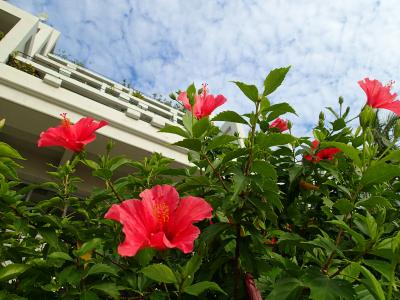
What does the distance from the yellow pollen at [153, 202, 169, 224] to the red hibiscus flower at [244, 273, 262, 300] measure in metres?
0.28

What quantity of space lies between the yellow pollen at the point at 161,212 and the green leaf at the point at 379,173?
53cm

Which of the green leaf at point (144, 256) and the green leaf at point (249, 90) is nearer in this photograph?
the green leaf at point (144, 256)

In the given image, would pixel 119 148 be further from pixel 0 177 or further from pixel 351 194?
pixel 351 194

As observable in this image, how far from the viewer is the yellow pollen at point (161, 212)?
835 mm

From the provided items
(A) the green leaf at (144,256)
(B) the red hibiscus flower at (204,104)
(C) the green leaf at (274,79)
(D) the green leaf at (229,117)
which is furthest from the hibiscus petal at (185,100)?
(A) the green leaf at (144,256)

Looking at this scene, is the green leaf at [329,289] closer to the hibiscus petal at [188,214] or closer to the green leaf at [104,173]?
the hibiscus petal at [188,214]

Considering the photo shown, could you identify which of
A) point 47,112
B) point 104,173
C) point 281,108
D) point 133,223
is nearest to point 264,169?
point 281,108

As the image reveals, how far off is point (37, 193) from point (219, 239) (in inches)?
209

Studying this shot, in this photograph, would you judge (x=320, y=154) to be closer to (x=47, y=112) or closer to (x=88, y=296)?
(x=88, y=296)

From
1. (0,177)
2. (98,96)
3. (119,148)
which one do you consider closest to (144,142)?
(119,148)

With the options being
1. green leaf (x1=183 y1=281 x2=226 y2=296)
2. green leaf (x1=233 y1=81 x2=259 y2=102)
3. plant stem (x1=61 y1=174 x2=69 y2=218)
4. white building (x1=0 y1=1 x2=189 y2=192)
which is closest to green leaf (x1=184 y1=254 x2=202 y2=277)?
green leaf (x1=183 y1=281 x2=226 y2=296)

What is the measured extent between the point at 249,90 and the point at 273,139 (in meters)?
0.16

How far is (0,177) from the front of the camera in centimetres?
111

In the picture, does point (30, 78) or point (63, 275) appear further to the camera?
point (30, 78)
